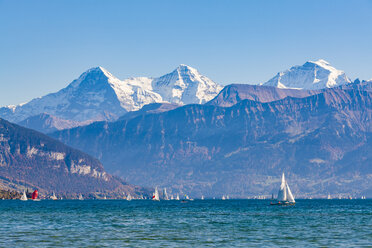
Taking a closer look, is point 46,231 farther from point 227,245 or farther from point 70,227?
point 227,245

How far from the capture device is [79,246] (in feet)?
410

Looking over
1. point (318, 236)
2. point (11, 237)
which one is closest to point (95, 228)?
point (11, 237)

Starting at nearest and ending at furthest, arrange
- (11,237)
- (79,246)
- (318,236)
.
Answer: (79,246)
(11,237)
(318,236)

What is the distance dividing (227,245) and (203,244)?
4.69 m

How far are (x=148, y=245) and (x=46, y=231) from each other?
39.7m

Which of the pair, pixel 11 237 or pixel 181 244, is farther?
pixel 11 237

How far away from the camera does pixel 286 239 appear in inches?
5551

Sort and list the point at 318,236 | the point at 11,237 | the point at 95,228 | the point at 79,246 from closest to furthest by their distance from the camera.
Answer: the point at 79,246 → the point at 11,237 → the point at 318,236 → the point at 95,228

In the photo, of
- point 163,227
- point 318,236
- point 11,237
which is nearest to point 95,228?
point 163,227

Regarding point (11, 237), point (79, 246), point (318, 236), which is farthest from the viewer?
point (318, 236)

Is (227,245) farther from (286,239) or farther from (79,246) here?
(79,246)

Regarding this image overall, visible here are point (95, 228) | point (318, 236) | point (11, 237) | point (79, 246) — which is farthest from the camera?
point (95, 228)

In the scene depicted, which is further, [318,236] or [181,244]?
[318,236]

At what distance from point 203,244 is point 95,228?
48436 mm
